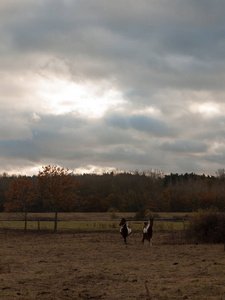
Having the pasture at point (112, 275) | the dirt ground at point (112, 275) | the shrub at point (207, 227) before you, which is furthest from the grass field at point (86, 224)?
the pasture at point (112, 275)

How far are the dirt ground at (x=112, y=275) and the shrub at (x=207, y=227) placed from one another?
Answer: 18.8ft

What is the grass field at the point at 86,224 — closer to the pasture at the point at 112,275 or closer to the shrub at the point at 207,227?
the shrub at the point at 207,227

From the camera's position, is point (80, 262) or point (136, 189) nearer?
point (80, 262)

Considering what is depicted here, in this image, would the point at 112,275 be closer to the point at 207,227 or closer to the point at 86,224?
the point at 207,227

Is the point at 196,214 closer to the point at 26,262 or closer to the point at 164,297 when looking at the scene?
the point at 26,262

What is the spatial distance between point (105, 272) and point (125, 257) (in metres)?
4.65

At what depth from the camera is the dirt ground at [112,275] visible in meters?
9.71

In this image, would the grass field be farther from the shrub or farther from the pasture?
the pasture

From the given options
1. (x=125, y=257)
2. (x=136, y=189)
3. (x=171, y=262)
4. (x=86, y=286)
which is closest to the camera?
(x=86, y=286)

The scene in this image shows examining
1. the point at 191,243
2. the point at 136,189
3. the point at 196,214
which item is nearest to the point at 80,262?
the point at 191,243

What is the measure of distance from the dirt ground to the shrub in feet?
18.8

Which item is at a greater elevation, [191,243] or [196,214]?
[196,214]

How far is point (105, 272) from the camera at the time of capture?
1301 centimetres

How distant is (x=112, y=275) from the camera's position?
40.8 feet
